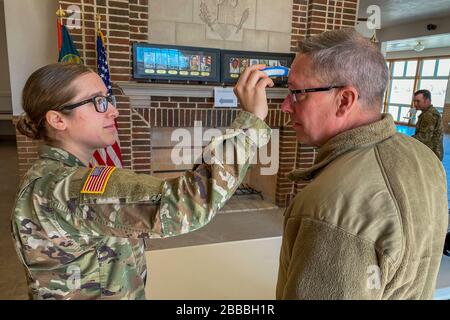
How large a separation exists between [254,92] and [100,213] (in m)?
0.48

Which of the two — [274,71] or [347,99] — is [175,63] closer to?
[274,71]

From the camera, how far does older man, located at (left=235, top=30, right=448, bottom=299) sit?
67 centimetres

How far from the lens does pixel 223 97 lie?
13.2ft

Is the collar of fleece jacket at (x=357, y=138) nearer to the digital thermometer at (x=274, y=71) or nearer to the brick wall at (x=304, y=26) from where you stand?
the digital thermometer at (x=274, y=71)

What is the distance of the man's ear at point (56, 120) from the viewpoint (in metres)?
0.93

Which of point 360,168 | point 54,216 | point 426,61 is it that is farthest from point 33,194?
point 426,61

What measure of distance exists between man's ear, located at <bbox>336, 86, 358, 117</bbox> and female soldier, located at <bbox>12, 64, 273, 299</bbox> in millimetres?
215

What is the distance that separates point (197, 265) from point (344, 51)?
1063 mm

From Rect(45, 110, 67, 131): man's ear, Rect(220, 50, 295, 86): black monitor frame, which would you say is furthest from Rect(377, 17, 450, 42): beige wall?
Rect(45, 110, 67, 131): man's ear

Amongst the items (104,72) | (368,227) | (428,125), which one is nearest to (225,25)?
(104,72)

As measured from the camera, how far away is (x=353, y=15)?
4.40 m

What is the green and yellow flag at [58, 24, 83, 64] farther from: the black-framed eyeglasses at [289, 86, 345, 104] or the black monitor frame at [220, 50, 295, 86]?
the black-framed eyeglasses at [289, 86, 345, 104]

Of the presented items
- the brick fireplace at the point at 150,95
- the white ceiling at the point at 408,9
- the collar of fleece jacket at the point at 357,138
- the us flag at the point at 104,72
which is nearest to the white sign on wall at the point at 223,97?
the brick fireplace at the point at 150,95

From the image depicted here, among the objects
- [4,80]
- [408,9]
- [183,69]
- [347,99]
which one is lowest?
[347,99]
